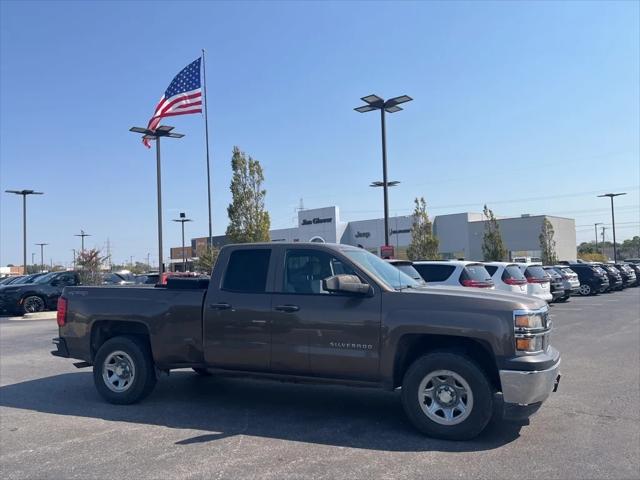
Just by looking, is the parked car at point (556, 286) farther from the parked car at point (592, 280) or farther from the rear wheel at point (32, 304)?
the rear wheel at point (32, 304)

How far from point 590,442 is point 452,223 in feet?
179

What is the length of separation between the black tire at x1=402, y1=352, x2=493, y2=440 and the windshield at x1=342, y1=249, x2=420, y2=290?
932 mm

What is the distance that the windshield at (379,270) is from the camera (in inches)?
253

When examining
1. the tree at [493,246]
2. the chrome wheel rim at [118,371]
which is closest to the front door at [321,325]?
the chrome wheel rim at [118,371]

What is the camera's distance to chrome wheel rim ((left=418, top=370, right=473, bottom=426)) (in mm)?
5727

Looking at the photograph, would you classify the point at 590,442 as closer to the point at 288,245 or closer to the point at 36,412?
the point at 288,245

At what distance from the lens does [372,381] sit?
6.06m

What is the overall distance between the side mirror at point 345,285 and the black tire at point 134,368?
2.66m

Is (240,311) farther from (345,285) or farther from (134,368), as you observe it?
(134,368)

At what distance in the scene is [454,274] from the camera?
43.6 ft

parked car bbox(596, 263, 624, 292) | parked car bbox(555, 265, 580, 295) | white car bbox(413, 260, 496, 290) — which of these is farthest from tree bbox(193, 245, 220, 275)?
parked car bbox(596, 263, 624, 292)

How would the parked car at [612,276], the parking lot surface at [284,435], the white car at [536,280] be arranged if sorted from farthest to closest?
the parked car at [612,276] < the white car at [536,280] < the parking lot surface at [284,435]

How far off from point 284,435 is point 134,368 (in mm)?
2366

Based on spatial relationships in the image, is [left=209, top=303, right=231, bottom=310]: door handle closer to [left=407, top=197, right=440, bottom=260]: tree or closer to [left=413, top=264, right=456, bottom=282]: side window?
[left=413, top=264, right=456, bottom=282]: side window
